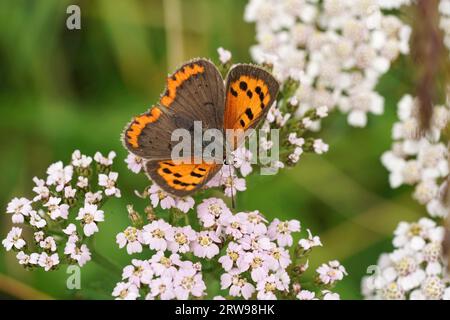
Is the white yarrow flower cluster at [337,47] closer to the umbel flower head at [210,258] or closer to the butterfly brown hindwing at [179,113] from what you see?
the butterfly brown hindwing at [179,113]

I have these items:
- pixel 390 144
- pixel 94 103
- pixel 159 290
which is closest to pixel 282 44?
pixel 390 144

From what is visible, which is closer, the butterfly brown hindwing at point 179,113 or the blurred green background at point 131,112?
the butterfly brown hindwing at point 179,113

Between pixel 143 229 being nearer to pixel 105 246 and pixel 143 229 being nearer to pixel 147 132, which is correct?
pixel 147 132

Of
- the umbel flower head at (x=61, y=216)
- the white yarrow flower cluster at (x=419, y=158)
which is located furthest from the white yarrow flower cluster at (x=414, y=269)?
the umbel flower head at (x=61, y=216)

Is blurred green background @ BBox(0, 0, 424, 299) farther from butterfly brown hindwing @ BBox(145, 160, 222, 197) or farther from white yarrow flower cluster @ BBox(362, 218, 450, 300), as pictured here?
butterfly brown hindwing @ BBox(145, 160, 222, 197)

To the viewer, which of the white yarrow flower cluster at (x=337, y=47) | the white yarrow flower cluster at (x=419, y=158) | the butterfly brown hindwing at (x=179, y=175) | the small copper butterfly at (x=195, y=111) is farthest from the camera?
the white yarrow flower cluster at (x=337, y=47)
